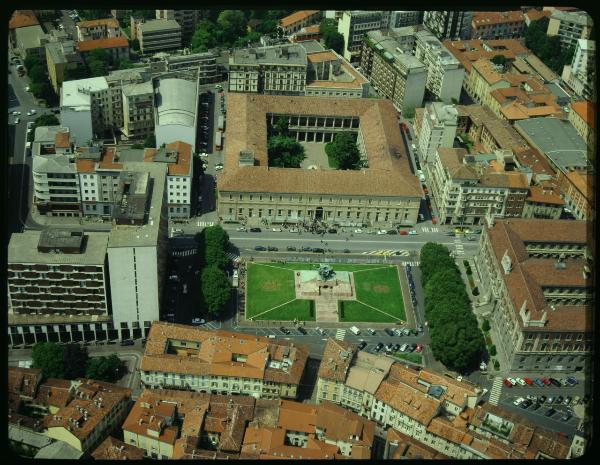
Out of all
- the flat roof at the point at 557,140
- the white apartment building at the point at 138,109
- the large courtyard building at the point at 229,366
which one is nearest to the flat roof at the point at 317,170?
the white apartment building at the point at 138,109

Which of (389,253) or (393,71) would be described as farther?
(393,71)

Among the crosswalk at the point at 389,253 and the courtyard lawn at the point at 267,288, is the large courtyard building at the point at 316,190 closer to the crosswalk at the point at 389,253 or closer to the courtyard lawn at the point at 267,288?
the crosswalk at the point at 389,253

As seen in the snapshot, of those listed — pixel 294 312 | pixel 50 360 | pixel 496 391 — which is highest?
pixel 50 360

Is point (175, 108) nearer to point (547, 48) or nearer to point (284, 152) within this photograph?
point (284, 152)

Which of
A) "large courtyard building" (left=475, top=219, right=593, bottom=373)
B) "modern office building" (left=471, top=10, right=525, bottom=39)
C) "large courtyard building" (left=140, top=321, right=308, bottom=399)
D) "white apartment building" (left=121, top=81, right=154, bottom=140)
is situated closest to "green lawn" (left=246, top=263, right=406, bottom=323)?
"large courtyard building" (left=140, top=321, right=308, bottom=399)

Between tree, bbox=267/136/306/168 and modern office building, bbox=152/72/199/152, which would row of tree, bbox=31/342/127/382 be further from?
tree, bbox=267/136/306/168

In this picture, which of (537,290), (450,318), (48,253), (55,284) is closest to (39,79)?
(48,253)

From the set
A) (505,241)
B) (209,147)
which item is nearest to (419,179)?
(505,241)
